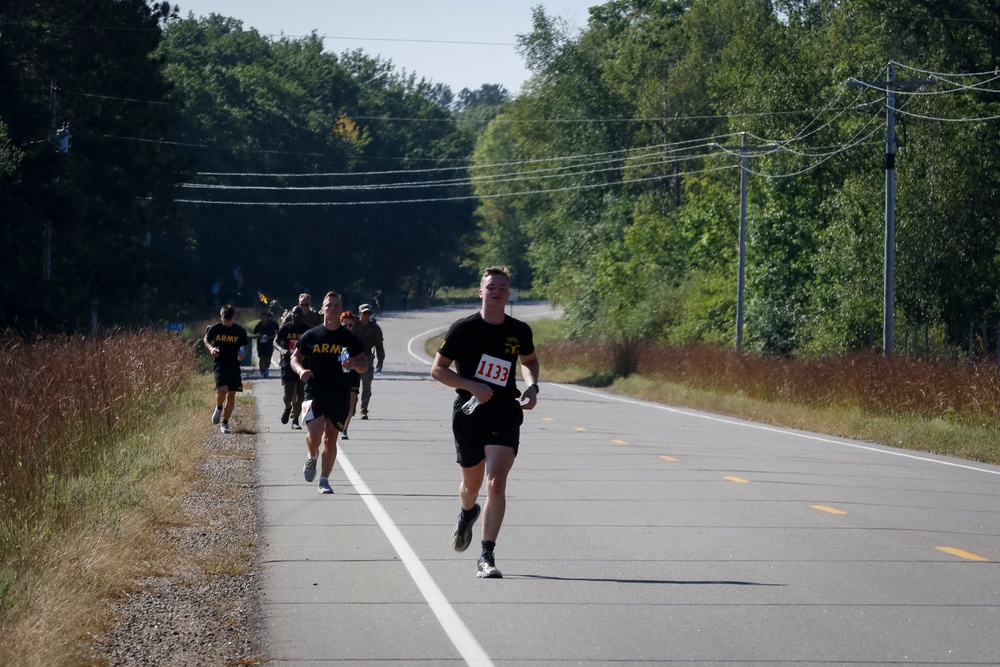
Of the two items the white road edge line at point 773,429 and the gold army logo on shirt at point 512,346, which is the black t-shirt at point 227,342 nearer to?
the white road edge line at point 773,429

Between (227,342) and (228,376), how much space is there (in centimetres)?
53

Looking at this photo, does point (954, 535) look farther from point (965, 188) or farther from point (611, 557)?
point (965, 188)

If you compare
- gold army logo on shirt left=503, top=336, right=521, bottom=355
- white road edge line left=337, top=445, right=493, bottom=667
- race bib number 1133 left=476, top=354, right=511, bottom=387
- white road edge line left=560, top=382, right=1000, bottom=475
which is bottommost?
white road edge line left=560, top=382, right=1000, bottom=475

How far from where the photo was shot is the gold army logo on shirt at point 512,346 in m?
9.45

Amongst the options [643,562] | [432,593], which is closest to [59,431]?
[432,593]

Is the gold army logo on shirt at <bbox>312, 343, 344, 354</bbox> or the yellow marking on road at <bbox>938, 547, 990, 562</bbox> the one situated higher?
the gold army logo on shirt at <bbox>312, 343, 344, 354</bbox>

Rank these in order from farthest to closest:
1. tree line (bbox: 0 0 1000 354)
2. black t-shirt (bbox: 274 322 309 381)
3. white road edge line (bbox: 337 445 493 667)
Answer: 1. tree line (bbox: 0 0 1000 354)
2. black t-shirt (bbox: 274 322 309 381)
3. white road edge line (bbox: 337 445 493 667)

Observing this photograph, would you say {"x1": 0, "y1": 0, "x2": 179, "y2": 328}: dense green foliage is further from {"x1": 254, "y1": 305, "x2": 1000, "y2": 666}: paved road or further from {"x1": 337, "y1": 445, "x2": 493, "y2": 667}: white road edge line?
{"x1": 337, "y1": 445, "x2": 493, "y2": 667}: white road edge line

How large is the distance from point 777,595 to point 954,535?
10.7 ft

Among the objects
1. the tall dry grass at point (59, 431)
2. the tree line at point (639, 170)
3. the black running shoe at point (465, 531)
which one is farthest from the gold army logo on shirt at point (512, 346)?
the tree line at point (639, 170)

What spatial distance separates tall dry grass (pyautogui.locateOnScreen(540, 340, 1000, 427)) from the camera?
24562 millimetres

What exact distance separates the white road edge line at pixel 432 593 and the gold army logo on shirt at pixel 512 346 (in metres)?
1.55

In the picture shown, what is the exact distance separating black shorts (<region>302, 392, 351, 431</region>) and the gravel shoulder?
1013mm

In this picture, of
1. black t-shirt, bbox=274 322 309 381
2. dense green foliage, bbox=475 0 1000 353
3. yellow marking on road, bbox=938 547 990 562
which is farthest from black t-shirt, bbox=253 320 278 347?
yellow marking on road, bbox=938 547 990 562
